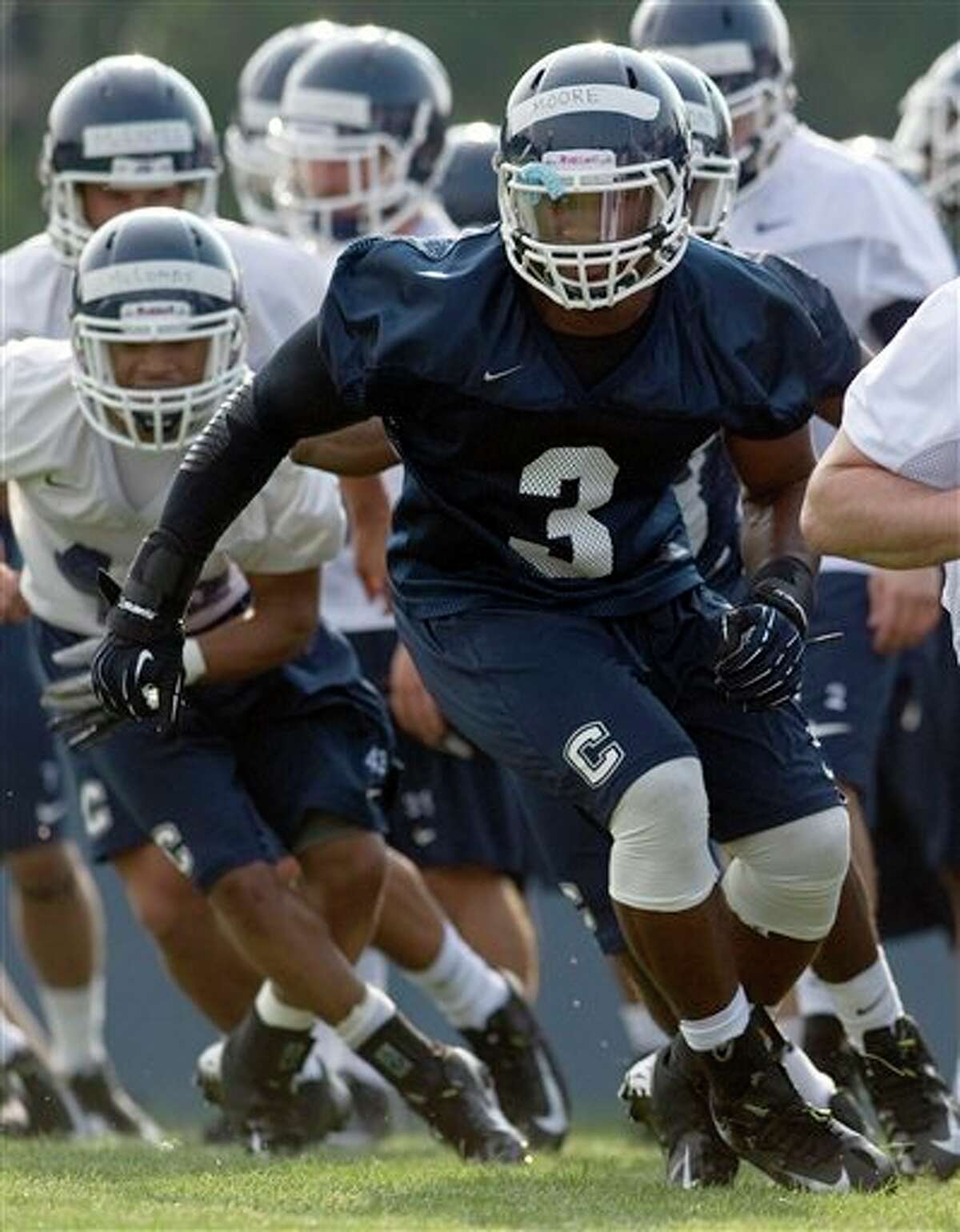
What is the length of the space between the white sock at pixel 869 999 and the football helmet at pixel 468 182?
320 centimetres

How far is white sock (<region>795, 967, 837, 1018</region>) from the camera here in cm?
783

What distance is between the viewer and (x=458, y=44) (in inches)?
635

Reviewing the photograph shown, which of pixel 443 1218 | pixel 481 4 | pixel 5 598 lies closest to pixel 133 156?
pixel 5 598

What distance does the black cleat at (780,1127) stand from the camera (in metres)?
6.06

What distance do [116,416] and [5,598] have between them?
81cm

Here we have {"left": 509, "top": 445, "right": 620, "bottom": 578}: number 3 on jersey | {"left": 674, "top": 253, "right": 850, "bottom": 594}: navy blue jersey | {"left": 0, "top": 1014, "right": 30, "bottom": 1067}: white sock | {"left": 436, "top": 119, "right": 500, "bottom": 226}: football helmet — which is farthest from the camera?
{"left": 436, "top": 119, "right": 500, "bottom": 226}: football helmet

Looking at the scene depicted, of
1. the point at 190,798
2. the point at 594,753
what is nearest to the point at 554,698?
the point at 594,753

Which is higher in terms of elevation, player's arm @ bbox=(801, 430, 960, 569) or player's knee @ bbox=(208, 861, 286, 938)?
player's arm @ bbox=(801, 430, 960, 569)

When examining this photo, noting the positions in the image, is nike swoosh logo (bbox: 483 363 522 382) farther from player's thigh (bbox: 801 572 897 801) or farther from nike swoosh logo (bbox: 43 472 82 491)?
player's thigh (bbox: 801 572 897 801)

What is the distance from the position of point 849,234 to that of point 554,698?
94.5 inches

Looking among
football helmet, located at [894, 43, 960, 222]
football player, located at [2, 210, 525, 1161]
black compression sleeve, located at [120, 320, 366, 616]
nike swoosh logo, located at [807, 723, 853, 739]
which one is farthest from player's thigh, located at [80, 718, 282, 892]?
football helmet, located at [894, 43, 960, 222]

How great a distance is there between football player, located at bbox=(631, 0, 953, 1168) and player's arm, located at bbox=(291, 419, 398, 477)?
4.41 feet

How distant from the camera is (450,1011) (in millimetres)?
7980

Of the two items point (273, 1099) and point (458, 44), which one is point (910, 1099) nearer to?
point (273, 1099)
